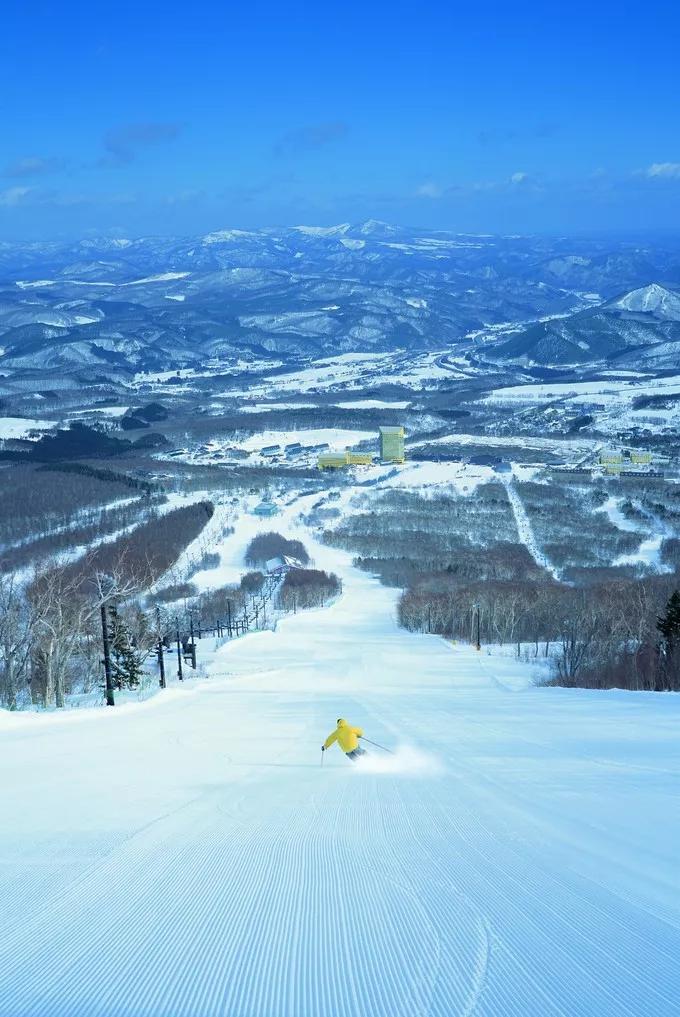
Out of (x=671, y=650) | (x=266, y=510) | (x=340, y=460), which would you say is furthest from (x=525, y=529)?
(x=671, y=650)

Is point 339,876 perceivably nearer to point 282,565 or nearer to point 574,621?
point 574,621

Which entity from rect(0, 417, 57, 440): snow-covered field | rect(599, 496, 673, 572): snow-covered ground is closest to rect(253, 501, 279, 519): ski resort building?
rect(599, 496, 673, 572): snow-covered ground

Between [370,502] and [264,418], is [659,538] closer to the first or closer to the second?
[370,502]

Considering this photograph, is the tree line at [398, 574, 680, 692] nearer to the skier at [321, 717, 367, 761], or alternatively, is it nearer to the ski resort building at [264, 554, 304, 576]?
the ski resort building at [264, 554, 304, 576]

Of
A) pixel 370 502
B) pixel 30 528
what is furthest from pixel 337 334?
pixel 30 528

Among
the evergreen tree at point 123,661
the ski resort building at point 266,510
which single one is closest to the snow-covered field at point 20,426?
the ski resort building at point 266,510

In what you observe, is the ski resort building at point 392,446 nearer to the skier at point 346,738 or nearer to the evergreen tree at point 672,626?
the evergreen tree at point 672,626
